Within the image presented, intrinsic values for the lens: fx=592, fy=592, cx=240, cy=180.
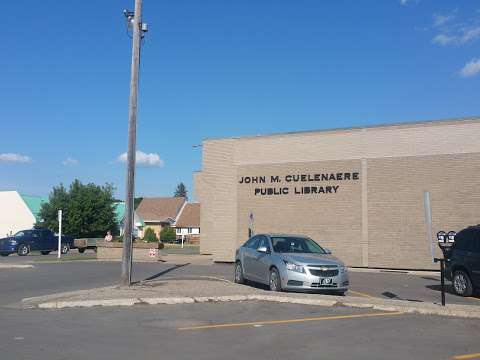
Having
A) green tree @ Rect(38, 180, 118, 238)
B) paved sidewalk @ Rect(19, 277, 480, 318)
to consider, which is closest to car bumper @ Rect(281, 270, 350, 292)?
paved sidewalk @ Rect(19, 277, 480, 318)

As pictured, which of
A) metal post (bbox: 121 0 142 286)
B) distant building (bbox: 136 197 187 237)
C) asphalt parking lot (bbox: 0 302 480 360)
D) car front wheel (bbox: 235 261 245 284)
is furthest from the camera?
distant building (bbox: 136 197 187 237)

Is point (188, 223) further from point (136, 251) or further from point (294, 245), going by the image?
point (294, 245)

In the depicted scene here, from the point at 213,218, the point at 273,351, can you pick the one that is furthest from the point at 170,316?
the point at 213,218

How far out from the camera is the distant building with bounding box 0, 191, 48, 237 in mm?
67125

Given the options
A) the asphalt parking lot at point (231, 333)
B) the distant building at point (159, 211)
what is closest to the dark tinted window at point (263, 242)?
the asphalt parking lot at point (231, 333)

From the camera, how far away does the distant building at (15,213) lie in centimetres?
6712

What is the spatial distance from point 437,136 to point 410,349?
18176 mm

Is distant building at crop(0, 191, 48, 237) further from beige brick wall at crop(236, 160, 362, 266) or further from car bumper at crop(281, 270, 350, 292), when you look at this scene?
car bumper at crop(281, 270, 350, 292)

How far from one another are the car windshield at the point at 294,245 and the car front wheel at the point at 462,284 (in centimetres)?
372

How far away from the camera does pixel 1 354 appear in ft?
25.5

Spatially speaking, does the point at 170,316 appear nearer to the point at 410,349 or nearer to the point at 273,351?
the point at 273,351

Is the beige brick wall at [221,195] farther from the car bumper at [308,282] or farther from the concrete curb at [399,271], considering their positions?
the car bumper at [308,282]

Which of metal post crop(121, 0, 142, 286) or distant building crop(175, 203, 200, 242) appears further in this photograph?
distant building crop(175, 203, 200, 242)

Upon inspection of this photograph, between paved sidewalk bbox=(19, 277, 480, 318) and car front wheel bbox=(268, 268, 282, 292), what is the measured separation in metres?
0.59
